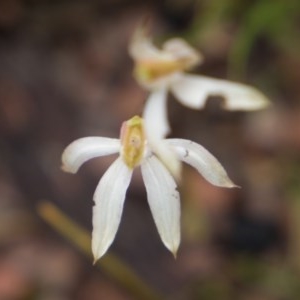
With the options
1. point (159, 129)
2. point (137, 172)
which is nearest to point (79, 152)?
point (159, 129)

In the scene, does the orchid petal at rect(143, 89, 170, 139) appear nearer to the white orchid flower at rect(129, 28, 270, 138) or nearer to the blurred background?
the white orchid flower at rect(129, 28, 270, 138)

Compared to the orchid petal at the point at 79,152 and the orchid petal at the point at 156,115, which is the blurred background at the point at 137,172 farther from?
the orchid petal at the point at 79,152

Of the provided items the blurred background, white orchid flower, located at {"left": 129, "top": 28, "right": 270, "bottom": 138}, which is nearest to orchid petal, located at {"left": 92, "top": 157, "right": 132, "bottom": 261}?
white orchid flower, located at {"left": 129, "top": 28, "right": 270, "bottom": 138}

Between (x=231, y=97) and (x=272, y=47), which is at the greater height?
(x=231, y=97)

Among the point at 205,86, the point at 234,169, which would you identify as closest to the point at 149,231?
the point at 234,169

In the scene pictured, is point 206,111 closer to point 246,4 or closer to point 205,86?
point 246,4

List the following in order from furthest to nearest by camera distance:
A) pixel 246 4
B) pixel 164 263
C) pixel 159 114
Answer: pixel 164 263 → pixel 246 4 → pixel 159 114

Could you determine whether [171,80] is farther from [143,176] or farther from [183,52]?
[143,176]
